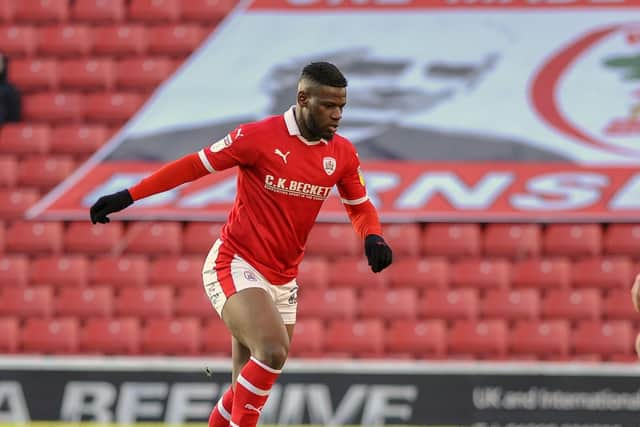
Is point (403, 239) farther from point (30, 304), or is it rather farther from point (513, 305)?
point (30, 304)

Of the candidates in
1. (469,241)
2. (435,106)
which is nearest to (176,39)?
(435,106)

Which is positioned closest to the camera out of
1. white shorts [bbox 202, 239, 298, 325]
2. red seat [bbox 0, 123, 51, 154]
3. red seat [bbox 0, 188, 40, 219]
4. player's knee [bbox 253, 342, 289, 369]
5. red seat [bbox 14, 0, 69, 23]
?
player's knee [bbox 253, 342, 289, 369]

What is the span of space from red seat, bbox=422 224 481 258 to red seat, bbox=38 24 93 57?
12.3ft

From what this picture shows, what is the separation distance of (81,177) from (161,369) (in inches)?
110

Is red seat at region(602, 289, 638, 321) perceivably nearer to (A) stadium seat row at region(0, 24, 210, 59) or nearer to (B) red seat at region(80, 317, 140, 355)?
(B) red seat at region(80, 317, 140, 355)

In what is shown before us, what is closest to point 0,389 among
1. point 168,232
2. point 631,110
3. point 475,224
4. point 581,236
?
point 168,232

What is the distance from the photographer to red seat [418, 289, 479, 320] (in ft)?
32.6

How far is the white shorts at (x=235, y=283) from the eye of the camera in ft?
18.6

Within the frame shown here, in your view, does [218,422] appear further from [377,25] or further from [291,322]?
[377,25]

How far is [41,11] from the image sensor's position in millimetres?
12195

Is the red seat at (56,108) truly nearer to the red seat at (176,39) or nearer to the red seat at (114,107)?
the red seat at (114,107)

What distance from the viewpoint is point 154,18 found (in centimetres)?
1210

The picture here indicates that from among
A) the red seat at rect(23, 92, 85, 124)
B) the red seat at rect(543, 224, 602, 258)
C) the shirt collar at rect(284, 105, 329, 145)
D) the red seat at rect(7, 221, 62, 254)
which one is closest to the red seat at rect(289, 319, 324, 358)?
the red seat at rect(543, 224, 602, 258)

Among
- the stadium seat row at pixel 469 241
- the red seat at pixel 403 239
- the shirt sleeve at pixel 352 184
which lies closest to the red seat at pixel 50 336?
the stadium seat row at pixel 469 241
